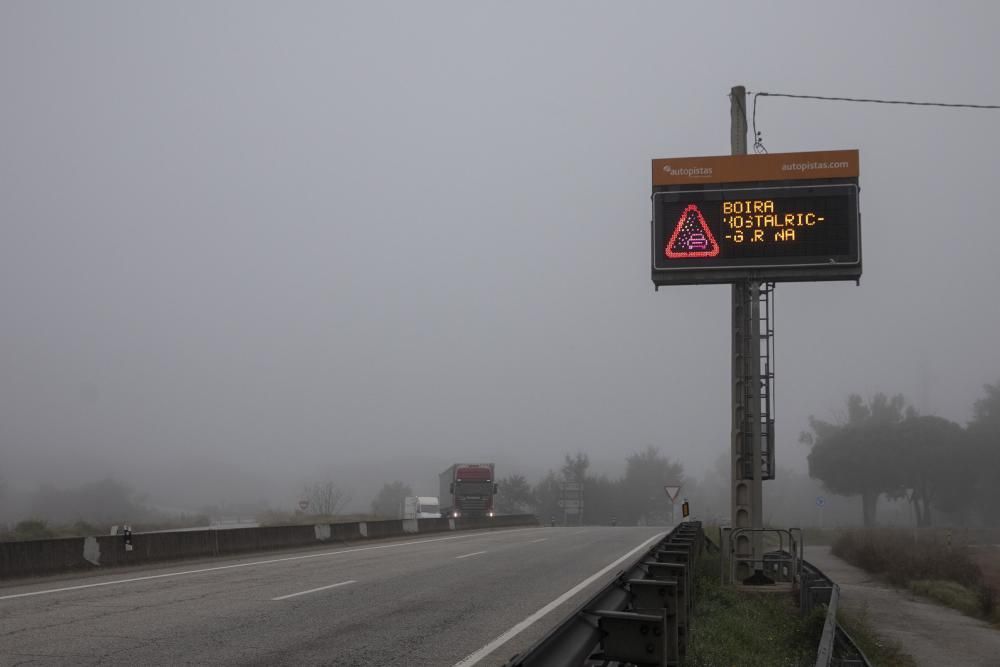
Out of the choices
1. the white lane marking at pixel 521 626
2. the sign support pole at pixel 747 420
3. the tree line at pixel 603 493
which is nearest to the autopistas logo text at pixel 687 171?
the sign support pole at pixel 747 420

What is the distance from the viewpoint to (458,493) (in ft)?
199

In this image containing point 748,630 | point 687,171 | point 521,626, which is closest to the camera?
point 521,626

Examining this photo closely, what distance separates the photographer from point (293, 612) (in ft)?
36.6

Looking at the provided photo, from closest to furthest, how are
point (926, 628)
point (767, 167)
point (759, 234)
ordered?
point (926, 628) → point (759, 234) → point (767, 167)

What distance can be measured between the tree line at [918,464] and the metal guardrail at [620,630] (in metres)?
87.9

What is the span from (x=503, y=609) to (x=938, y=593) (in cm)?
1600

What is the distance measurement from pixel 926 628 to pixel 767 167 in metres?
9.59

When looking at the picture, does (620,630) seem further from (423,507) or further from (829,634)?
(423,507)

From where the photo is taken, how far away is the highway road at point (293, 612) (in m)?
8.55

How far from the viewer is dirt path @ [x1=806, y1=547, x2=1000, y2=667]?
Answer: 1444 centimetres

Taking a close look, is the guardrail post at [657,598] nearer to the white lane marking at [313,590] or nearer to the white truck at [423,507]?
the white lane marking at [313,590]

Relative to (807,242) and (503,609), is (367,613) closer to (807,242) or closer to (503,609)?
(503,609)

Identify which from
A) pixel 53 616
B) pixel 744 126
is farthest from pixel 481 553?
pixel 53 616

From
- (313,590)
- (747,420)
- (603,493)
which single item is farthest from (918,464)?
(313,590)
